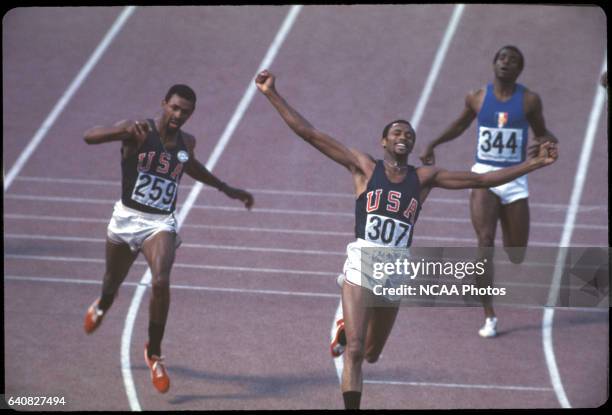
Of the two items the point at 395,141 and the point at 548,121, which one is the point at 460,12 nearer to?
the point at 548,121

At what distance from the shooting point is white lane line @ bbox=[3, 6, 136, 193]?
1089 centimetres

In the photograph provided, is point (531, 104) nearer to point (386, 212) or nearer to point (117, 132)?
point (386, 212)

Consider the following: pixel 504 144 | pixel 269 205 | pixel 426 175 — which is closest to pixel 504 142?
pixel 504 144

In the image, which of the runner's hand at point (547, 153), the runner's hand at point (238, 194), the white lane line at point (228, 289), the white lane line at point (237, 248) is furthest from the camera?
the white lane line at point (237, 248)

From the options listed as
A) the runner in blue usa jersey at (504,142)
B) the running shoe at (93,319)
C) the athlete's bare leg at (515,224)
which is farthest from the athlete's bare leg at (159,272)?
the athlete's bare leg at (515,224)

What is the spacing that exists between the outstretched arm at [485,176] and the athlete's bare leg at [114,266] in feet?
6.20

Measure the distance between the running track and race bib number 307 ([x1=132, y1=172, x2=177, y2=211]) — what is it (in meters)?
1.11

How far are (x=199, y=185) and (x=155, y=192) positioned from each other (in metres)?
3.98

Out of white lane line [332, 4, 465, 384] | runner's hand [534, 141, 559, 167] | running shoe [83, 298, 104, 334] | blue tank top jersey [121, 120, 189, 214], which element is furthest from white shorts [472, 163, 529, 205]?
white lane line [332, 4, 465, 384]

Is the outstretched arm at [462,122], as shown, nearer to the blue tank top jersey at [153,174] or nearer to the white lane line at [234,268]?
the white lane line at [234,268]

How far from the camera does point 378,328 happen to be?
21.5 feet

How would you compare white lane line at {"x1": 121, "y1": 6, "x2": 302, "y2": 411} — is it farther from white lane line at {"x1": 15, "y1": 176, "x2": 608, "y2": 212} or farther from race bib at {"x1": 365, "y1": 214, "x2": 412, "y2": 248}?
race bib at {"x1": 365, "y1": 214, "x2": 412, "y2": 248}

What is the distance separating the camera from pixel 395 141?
6109 millimetres

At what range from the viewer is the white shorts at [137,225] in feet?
22.4
